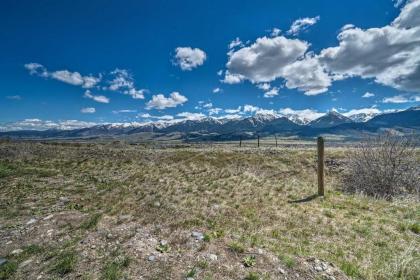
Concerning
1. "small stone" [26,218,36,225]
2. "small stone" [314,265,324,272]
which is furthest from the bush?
"small stone" [26,218,36,225]

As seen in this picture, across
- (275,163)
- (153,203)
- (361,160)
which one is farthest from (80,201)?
(275,163)

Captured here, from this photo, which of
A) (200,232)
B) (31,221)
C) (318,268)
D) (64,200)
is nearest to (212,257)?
(200,232)

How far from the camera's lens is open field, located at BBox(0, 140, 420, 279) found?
6898 millimetres

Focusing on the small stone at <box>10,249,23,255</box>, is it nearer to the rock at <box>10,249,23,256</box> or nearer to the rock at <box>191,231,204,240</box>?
the rock at <box>10,249,23,256</box>

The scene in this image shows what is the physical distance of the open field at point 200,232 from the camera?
690 cm

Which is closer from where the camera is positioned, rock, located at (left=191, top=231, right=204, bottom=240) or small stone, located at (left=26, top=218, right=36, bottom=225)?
rock, located at (left=191, top=231, right=204, bottom=240)

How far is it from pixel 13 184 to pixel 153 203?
10.7 meters

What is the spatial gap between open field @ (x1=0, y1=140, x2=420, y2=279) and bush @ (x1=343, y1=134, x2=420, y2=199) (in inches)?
213

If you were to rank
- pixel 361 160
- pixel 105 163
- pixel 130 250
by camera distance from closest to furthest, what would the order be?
1. pixel 130 250
2. pixel 361 160
3. pixel 105 163

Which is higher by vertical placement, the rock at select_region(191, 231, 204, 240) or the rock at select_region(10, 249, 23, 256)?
the rock at select_region(10, 249, 23, 256)

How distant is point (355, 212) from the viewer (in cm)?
1152

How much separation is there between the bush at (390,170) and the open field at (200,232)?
17.8 ft

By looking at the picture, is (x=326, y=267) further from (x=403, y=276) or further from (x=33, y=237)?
(x=33, y=237)

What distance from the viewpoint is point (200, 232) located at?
9.16 m
